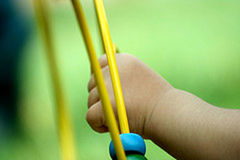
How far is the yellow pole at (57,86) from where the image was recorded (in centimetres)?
18

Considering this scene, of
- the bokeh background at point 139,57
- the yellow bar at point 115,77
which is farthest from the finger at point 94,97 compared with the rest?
the bokeh background at point 139,57

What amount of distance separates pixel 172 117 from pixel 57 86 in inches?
6.7

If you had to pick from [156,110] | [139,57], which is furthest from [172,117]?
[139,57]

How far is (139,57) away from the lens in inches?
37.1

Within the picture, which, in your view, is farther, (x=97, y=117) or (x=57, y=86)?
(x=97, y=117)

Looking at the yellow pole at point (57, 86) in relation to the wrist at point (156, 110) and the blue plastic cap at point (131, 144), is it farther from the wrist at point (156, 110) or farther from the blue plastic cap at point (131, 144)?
the wrist at point (156, 110)

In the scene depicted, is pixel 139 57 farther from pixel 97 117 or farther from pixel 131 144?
pixel 131 144

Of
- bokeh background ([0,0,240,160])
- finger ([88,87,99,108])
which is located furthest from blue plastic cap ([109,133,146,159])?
bokeh background ([0,0,240,160])

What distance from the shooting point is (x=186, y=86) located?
2.86ft

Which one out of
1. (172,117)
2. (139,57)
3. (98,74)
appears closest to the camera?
(98,74)

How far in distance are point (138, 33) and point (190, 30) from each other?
163 mm

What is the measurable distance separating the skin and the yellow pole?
0.14 m

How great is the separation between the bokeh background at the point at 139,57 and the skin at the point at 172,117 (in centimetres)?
37

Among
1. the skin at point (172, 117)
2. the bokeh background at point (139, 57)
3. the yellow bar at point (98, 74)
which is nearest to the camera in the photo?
the yellow bar at point (98, 74)
